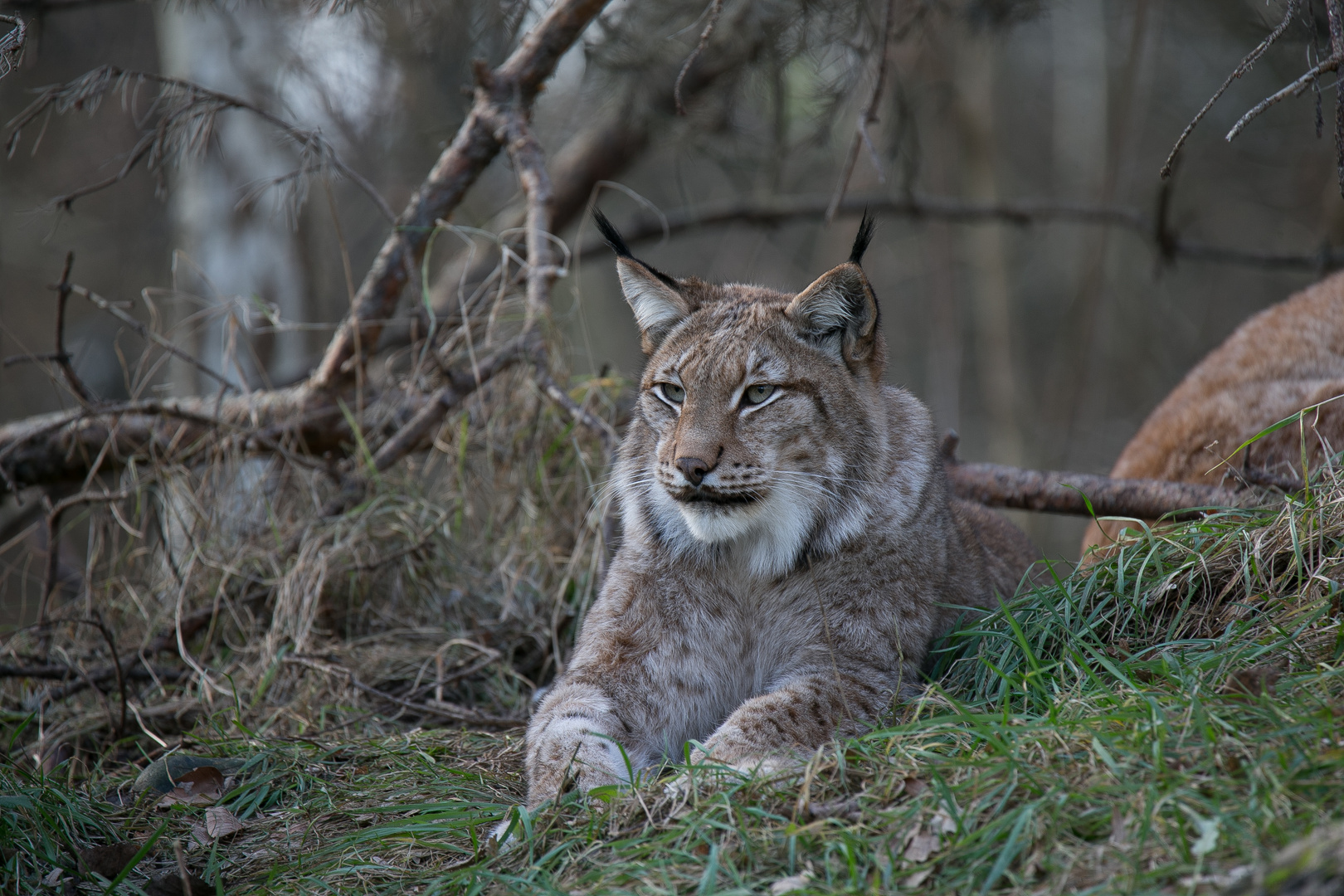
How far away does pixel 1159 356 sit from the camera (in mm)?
14812

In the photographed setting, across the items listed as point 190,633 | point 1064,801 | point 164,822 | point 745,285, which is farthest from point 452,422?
point 1064,801

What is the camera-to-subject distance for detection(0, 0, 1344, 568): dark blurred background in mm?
6645

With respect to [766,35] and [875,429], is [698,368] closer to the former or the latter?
[875,429]

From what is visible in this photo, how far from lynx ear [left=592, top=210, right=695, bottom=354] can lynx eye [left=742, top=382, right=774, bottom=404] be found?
510 millimetres

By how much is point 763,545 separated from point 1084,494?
1674 mm

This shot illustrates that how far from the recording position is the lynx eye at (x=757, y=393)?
131 inches

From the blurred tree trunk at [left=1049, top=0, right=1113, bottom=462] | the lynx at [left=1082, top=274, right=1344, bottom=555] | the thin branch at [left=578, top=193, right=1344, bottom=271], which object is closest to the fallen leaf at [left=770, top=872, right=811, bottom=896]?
the lynx at [left=1082, top=274, right=1344, bottom=555]

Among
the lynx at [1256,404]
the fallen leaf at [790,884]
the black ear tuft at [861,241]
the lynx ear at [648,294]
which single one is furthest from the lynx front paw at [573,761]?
the lynx at [1256,404]

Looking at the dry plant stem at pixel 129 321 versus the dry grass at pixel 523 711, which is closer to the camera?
the dry grass at pixel 523 711

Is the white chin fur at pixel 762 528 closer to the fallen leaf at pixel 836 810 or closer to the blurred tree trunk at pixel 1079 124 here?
the fallen leaf at pixel 836 810

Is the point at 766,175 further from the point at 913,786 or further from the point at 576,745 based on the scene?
the point at 913,786

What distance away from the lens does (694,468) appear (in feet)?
10.3

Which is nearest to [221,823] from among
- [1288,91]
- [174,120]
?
[174,120]

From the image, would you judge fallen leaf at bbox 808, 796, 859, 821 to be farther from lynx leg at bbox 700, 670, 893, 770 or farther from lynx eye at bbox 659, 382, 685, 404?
lynx eye at bbox 659, 382, 685, 404
